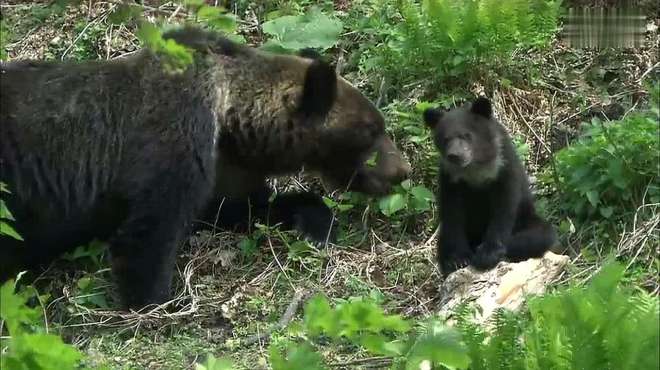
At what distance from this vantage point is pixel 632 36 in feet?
30.3

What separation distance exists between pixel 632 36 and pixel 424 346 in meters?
5.57

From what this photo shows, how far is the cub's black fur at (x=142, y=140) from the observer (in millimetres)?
7344

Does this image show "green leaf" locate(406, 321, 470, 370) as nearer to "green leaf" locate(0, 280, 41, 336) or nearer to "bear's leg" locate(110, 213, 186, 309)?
"green leaf" locate(0, 280, 41, 336)

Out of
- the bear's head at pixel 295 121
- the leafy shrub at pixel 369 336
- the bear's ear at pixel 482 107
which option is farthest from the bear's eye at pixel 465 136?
the leafy shrub at pixel 369 336

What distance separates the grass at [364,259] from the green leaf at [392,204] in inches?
6.4

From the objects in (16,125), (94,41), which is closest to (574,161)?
(16,125)

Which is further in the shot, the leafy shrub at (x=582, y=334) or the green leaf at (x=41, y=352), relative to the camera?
the leafy shrub at (x=582, y=334)

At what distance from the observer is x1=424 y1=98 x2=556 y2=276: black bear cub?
6.70 meters

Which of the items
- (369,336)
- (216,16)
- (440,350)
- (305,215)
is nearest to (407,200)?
(305,215)

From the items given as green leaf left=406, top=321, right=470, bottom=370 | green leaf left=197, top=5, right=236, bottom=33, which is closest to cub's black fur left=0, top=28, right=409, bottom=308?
green leaf left=406, top=321, right=470, bottom=370

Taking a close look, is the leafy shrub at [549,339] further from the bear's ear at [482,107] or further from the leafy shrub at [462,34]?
the leafy shrub at [462,34]

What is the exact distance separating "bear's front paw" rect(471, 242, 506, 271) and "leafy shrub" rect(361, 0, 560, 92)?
2.30 m

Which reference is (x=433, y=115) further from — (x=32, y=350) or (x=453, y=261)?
(x=32, y=350)

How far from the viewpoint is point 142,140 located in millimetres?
7418
